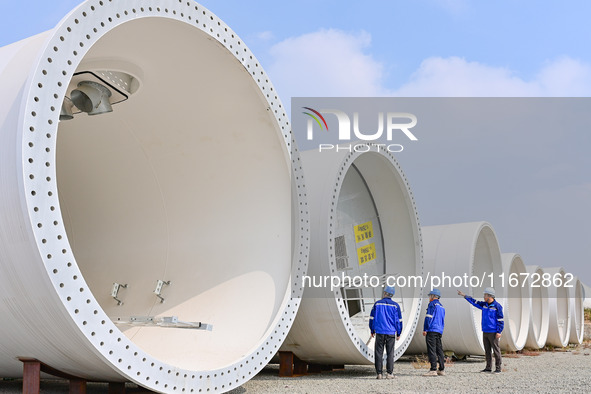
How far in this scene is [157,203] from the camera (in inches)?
336

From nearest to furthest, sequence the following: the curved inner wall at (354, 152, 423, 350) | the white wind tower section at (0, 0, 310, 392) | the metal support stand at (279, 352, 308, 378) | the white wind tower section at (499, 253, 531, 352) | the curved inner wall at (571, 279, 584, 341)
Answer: the white wind tower section at (0, 0, 310, 392)
the metal support stand at (279, 352, 308, 378)
the curved inner wall at (354, 152, 423, 350)
the white wind tower section at (499, 253, 531, 352)
the curved inner wall at (571, 279, 584, 341)

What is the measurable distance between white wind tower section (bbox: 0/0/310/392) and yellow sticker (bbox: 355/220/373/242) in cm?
325

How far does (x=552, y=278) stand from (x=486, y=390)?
51.1 feet

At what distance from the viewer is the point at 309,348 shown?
9.07m

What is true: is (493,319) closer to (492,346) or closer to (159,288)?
(492,346)

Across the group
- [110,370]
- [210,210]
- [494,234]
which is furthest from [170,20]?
[494,234]

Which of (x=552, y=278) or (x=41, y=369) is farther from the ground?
(x=552, y=278)

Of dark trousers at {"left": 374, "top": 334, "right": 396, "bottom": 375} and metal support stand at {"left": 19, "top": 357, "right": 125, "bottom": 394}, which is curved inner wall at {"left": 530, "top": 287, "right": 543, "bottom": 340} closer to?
dark trousers at {"left": 374, "top": 334, "right": 396, "bottom": 375}

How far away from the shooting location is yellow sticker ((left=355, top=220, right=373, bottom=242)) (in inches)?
442

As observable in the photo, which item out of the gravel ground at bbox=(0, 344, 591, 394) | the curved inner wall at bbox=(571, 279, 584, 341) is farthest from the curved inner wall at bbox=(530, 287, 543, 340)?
the gravel ground at bbox=(0, 344, 591, 394)

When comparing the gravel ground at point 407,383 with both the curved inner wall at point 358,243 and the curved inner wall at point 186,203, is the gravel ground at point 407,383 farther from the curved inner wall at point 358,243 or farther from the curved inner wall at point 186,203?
the curved inner wall at point 358,243

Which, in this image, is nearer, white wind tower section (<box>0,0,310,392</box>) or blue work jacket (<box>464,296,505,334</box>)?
white wind tower section (<box>0,0,310,392</box>)

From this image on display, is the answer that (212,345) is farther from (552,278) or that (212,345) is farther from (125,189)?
(552,278)

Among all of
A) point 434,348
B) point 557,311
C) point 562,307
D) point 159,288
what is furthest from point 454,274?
point 562,307
